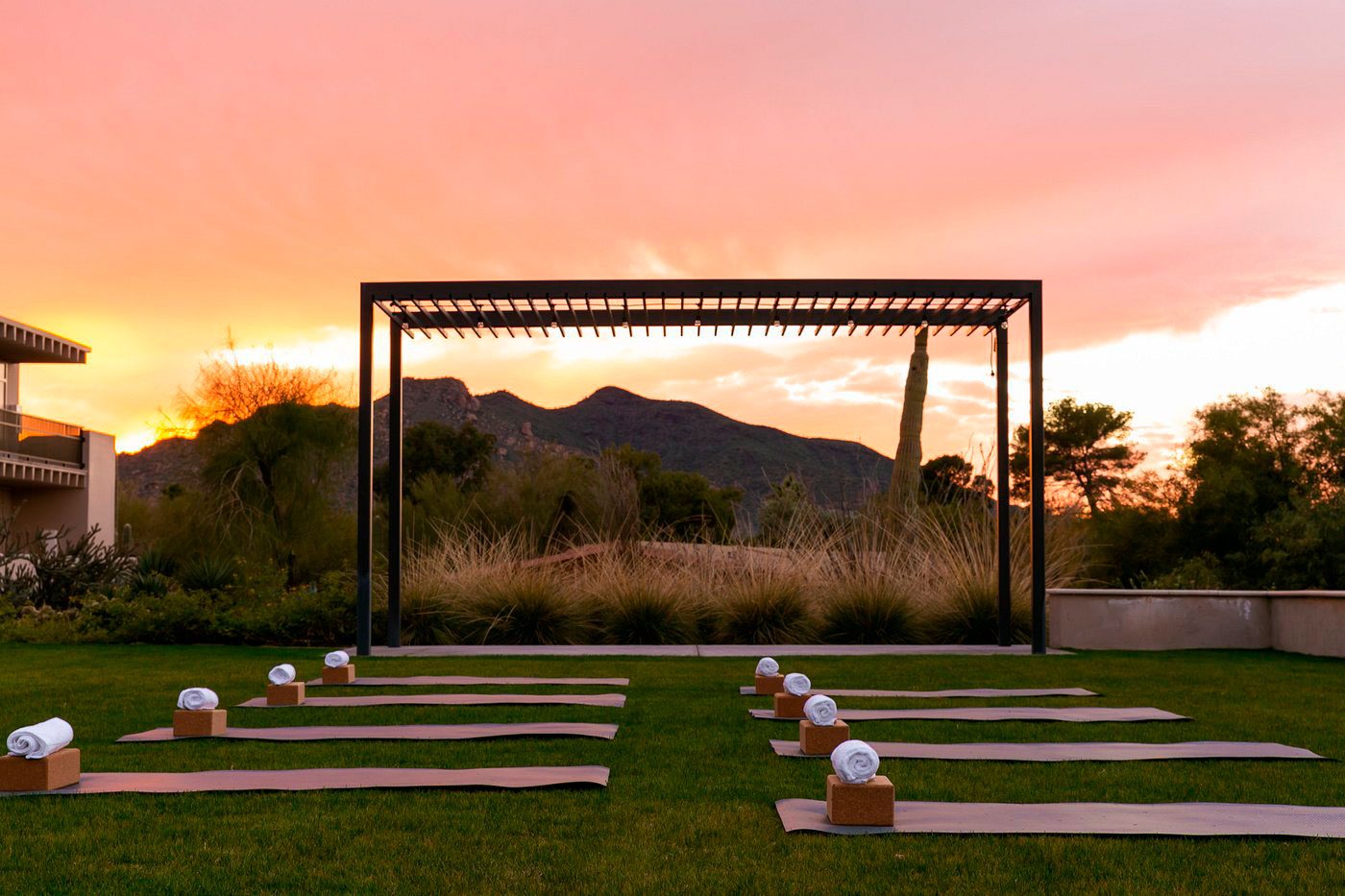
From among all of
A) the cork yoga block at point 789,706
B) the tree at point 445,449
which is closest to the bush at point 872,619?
the cork yoga block at point 789,706

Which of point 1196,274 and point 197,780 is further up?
point 1196,274

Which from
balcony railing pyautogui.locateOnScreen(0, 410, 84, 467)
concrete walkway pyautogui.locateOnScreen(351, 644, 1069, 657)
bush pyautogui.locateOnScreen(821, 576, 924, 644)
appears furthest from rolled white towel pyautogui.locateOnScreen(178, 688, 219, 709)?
balcony railing pyautogui.locateOnScreen(0, 410, 84, 467)

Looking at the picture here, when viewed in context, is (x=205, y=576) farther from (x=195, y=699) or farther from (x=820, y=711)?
(x=820, y=711)

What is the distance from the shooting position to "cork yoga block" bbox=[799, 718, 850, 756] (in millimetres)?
4926

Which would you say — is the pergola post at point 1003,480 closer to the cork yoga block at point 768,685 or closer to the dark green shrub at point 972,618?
the dark green shrub at point 972,618

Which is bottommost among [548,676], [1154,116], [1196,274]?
[548,676]

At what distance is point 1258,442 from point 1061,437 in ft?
42.5

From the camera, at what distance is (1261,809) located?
3.92m

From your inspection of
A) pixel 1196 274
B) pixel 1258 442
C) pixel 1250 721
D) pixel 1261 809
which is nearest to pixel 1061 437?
pixel 1258 442

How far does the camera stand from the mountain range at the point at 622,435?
48.1m

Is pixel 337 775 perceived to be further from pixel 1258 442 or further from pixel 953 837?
pixel 1258 442

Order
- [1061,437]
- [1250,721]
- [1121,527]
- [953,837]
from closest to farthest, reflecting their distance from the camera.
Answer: [953,837] < [1250,721] < [1121,527] < [1061,437]

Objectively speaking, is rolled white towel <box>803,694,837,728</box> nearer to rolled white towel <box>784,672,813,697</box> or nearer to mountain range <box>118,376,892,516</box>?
rolled white towel <box>784,672,813,697</box>

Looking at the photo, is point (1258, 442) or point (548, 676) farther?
point (1258, 442)
